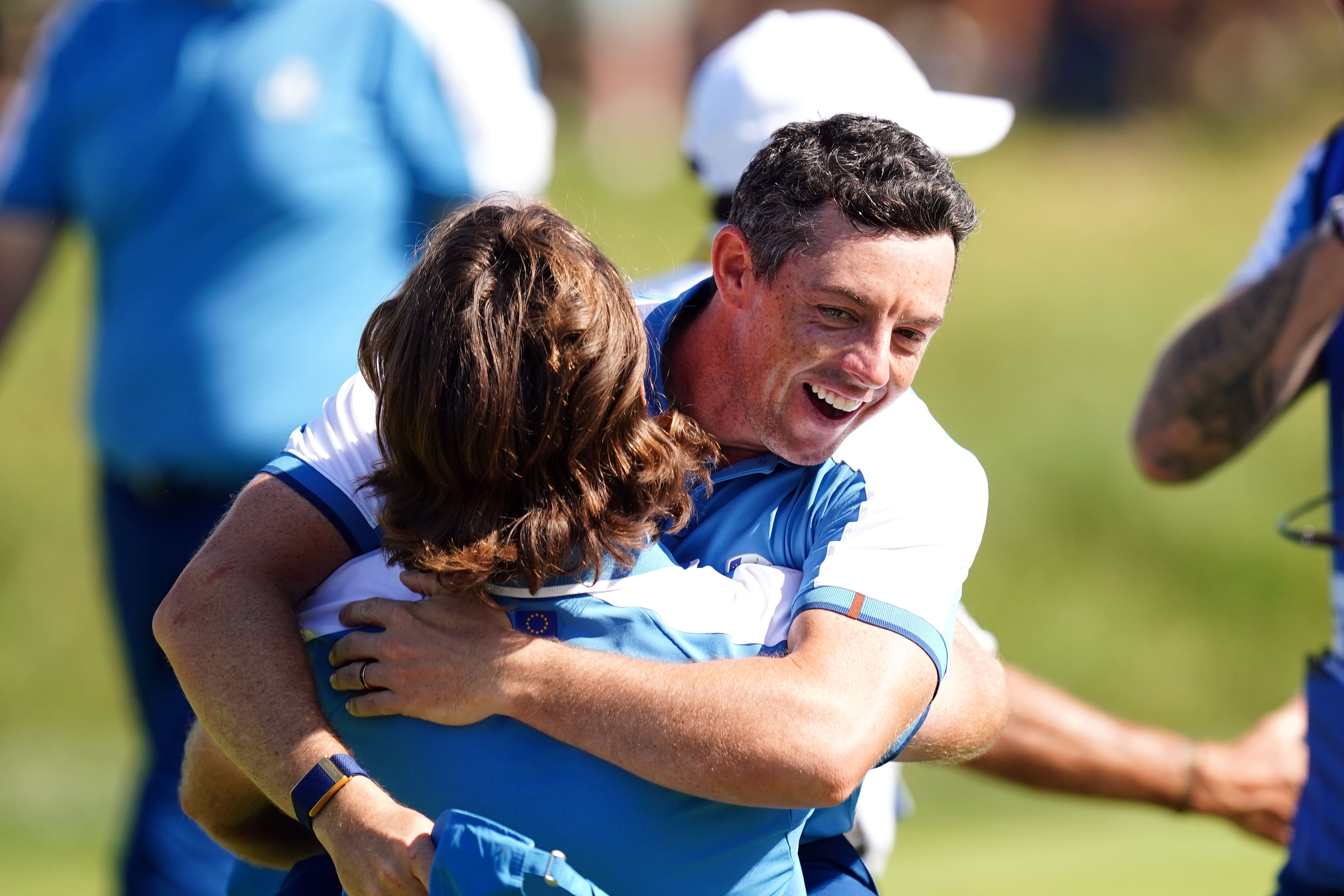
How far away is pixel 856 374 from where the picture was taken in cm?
216

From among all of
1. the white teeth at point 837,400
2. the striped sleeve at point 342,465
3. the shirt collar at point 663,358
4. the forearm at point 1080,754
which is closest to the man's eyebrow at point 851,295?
the white teeth at point 837,400

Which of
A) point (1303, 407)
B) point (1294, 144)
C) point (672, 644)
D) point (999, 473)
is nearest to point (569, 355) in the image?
point (672, 644)

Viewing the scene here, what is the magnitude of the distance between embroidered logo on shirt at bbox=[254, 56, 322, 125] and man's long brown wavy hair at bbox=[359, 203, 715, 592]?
218 centimetres

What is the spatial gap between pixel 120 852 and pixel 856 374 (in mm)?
2416

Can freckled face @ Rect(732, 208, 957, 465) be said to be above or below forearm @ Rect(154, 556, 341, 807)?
above

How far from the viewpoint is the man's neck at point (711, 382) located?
7.66 feet

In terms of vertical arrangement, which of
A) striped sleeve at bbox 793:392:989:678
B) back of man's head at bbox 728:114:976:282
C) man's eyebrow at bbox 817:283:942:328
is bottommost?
striped sleeve at bbox 793:392:989:678

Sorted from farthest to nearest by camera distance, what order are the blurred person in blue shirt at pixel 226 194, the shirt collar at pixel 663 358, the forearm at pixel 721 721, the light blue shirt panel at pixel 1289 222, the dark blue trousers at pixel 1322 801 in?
the blurred person in blue shirt at pixel 226 194 < the light blue shirt panel at pixel 1289 222 < the dark blue trousers at pixel 1322 801 < the shirt collar at pixel 663 358 < the forearm at pixel 721 721

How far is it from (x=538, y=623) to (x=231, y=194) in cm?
236

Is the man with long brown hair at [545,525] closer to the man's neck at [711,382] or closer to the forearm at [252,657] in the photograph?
the forearm at [252,657]

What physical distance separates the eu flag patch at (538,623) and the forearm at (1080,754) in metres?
1.65

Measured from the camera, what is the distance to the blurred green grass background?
6.84 m

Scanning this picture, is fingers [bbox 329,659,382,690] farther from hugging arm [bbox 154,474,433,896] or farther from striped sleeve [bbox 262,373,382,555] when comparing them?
striped sleeve [bbox 262,373,382,555]

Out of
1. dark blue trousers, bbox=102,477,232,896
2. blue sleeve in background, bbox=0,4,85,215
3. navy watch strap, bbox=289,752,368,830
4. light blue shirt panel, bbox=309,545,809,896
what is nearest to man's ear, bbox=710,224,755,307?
light blue shirt panel, bbox=309,545,809,896
